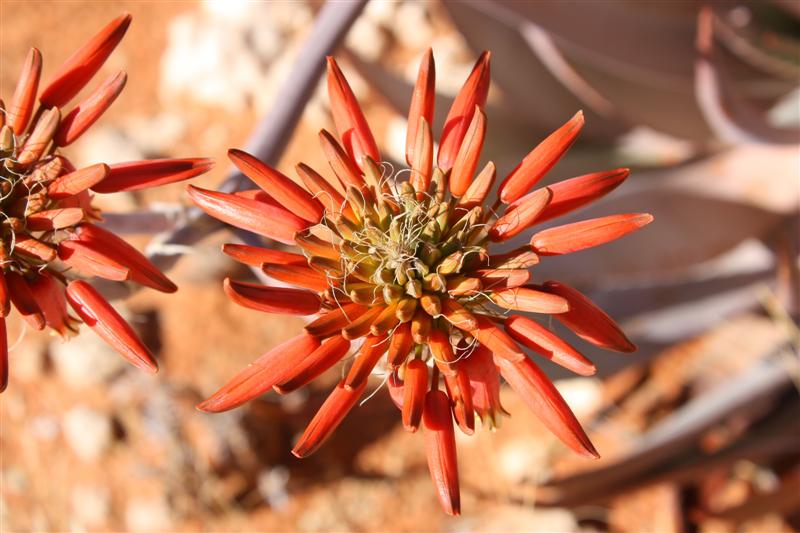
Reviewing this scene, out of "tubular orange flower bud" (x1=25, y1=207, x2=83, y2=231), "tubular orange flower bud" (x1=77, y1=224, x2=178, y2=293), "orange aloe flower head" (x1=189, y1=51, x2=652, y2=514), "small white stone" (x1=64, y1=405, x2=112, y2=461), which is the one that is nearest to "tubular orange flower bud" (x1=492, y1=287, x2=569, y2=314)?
"orange aloe flower head" (x1=189, y1=51, x2=652, y2=514)

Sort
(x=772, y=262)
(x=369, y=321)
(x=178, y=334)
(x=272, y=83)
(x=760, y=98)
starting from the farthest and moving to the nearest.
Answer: (x=272, y=83), (x=178, y=334), (x=760, y=98), (x=772, y=262), (x=369, y=321)

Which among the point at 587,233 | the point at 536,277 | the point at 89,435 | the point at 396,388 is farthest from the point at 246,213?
the point at 89,435

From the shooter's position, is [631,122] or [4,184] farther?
[631,122]

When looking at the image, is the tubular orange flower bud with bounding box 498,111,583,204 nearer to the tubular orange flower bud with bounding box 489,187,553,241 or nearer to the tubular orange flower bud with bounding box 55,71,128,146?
the tubular orange flower bud with bounding box 489,187,553,241

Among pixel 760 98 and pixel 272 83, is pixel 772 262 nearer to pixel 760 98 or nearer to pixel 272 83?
pixel 760 98

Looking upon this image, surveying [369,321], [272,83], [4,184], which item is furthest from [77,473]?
[369,321]

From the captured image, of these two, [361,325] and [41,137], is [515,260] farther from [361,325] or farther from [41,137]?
[41,137]

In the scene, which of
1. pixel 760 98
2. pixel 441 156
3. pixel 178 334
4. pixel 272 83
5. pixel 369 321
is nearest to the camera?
pixel 369 321
